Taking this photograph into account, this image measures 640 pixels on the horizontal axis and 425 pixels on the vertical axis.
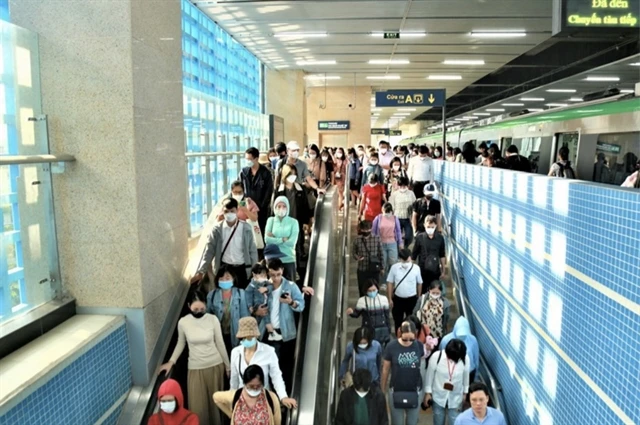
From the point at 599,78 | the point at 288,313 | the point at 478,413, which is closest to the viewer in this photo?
the point at 478,413

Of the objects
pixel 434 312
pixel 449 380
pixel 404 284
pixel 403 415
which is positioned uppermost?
pixel 404 284

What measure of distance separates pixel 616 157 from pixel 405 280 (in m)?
4.16

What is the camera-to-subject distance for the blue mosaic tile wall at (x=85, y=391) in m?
3.74

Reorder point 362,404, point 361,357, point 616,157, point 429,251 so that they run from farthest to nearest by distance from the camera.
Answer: point 616,157
point 429,251
point 361,357
point 362,404

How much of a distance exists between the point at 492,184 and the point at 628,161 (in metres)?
2.46

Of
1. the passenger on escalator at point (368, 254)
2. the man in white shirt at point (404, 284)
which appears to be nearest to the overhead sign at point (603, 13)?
the man in white shirt at point (404, 284)

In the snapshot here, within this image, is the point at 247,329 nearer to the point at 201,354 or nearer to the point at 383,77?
the point at 201,354

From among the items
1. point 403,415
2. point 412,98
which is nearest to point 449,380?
point 403,415

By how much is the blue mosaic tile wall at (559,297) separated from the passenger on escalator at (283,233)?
2499 millimetres

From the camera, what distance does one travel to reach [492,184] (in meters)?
7.86

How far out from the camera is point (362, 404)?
217 inches

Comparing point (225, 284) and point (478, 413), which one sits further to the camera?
point (225, 284)

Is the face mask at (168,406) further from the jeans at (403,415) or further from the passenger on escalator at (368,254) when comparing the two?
the passenger on escalator at (368,254)

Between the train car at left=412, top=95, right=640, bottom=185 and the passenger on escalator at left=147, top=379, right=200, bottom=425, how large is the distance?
7.16 meters
